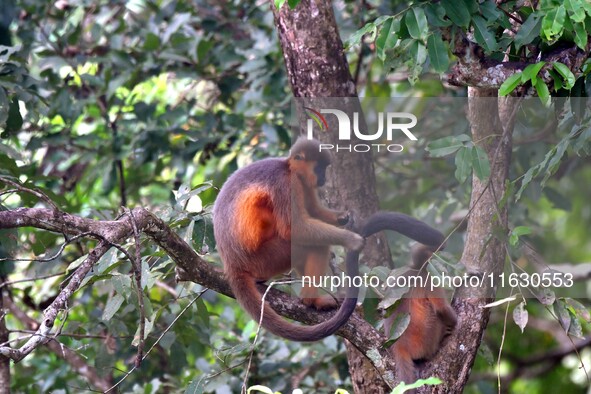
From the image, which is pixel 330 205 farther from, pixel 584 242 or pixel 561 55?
pixel 584 242

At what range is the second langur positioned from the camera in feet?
13.8

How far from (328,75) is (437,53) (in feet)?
2.88

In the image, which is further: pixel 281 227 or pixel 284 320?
pixel 281 227

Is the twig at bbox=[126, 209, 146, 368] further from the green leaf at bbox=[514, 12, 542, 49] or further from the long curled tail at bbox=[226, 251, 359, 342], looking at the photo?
the green leaf at bbox=[514, 12, 542, 49]

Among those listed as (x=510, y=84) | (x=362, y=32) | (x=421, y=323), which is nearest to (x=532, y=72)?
(x=510, y=84)

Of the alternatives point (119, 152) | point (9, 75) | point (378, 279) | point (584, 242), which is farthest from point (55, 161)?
point (584, 242)

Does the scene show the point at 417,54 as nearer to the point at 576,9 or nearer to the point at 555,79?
the point at 555,79

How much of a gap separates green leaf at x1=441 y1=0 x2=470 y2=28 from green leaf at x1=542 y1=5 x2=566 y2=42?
Answer: 378 mm

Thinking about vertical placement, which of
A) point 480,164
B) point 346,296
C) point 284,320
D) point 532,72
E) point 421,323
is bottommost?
point 421,323

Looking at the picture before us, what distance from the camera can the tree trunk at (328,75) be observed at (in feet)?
14.4

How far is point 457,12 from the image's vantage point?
3557 mm

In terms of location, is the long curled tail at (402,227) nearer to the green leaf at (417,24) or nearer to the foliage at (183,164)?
the foliage at (183,164)

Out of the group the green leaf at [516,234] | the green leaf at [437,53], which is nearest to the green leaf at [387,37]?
the green leaf at [437,53]

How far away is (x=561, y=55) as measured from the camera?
361 cm
